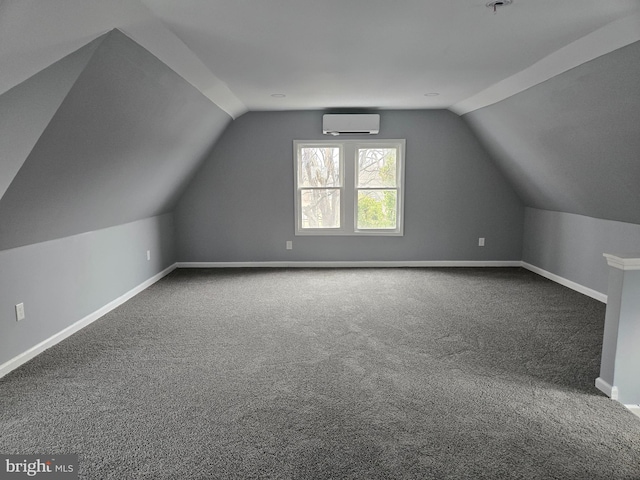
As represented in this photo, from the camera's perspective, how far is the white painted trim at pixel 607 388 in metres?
2.59

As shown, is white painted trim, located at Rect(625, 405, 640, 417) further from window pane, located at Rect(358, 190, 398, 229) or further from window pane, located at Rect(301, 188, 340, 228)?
window pane, located at Rect(301, 188, 340, 228)

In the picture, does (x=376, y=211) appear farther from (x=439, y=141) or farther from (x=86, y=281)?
(x=86, y=281)

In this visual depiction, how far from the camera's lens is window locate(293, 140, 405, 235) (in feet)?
20.0

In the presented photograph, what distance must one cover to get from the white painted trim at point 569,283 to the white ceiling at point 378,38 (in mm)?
2421

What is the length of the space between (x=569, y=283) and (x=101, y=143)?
16.4 ft

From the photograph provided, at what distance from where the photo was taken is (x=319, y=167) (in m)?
6.19

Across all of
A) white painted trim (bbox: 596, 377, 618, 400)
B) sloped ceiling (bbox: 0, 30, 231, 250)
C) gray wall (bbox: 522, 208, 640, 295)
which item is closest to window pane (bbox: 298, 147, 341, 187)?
sloped ceiling (bbox: 0, 30, 231, 250)

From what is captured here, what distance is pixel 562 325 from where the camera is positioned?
3824 millimetres

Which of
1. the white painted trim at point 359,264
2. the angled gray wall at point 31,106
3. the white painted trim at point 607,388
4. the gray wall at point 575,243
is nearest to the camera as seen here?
the angled gray wall at point 31,106

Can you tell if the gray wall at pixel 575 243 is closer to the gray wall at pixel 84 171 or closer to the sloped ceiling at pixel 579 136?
the sloped ceiling at pixel 579 136

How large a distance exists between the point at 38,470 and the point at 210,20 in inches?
96.5

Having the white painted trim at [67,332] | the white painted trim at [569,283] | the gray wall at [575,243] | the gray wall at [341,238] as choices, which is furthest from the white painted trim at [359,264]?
the white painted trim at [67,332]

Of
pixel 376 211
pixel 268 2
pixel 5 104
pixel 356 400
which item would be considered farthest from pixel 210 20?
pixel 376 211

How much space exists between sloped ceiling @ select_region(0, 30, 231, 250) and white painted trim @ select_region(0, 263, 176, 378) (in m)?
0.77
